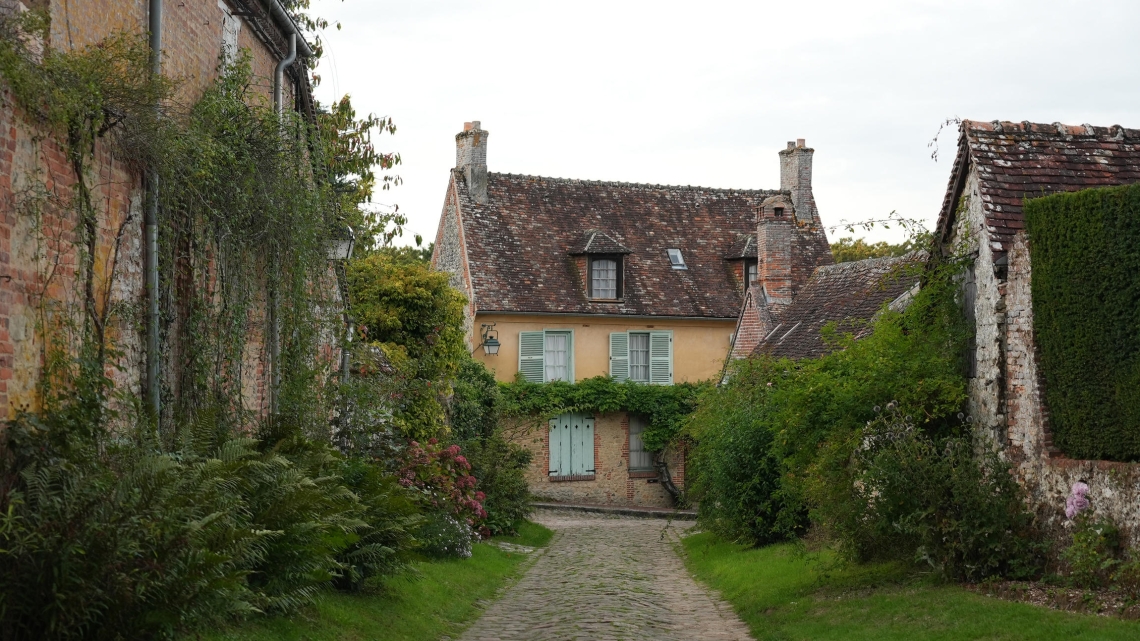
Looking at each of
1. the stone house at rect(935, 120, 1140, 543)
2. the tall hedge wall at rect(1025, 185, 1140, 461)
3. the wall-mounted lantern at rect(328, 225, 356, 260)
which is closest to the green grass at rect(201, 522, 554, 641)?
the wall-mounted lantern at rect(328, 225, 356, 260)

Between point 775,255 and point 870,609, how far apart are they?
19397 mm

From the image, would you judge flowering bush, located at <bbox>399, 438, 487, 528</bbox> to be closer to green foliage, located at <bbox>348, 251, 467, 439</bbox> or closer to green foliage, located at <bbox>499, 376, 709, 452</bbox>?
green foliage, located at <bbox>348, 251, 467, 439</bbox>

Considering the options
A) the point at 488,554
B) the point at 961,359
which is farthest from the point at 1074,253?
the point at 488,554

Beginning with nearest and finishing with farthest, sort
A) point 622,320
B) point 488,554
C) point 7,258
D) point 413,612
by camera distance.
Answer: point 7,258 < point 413,612 < point 488,554 < point 622,320

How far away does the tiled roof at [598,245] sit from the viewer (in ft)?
111

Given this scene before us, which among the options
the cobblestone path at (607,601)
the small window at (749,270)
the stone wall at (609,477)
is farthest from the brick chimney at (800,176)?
the cobblestone path at (607,601)

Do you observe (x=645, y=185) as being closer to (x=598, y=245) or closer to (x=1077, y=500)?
(x=598, y=245)

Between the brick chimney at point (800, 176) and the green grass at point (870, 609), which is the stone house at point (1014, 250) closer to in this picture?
the green grass at point (870, 609)

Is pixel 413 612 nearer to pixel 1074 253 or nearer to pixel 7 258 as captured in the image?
pixel 7 258

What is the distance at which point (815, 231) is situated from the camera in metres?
36.6

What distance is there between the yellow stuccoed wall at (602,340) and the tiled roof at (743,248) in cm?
236

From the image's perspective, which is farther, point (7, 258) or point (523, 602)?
point (523, 602)

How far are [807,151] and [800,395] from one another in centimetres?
2487

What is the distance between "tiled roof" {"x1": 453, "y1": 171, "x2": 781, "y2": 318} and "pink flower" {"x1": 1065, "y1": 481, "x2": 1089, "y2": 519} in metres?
22.4
